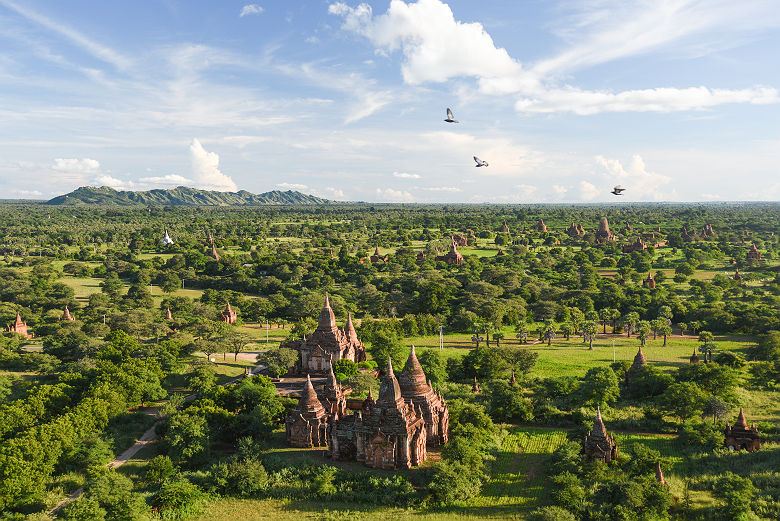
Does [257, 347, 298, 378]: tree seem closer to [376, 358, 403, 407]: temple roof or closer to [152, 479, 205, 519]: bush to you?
[376, 358, 403, 407]: temple roof

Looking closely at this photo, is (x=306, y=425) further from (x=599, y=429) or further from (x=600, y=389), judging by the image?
(x=600, y=389)

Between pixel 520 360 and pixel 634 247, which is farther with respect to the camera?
pixel 634 247

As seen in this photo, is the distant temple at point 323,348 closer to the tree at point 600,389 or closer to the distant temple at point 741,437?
the tree at point 600,389

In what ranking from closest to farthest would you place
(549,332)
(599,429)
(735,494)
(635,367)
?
(735,494) < (599,429) < (635,367) < (549,332)

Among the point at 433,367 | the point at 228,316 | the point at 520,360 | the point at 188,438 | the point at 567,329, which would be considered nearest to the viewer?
the point at 188,438

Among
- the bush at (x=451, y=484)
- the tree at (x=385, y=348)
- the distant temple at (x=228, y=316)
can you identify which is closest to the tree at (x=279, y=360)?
the tree at (x=385, y=348)

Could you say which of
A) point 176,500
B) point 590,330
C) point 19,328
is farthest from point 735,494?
point 19,328
